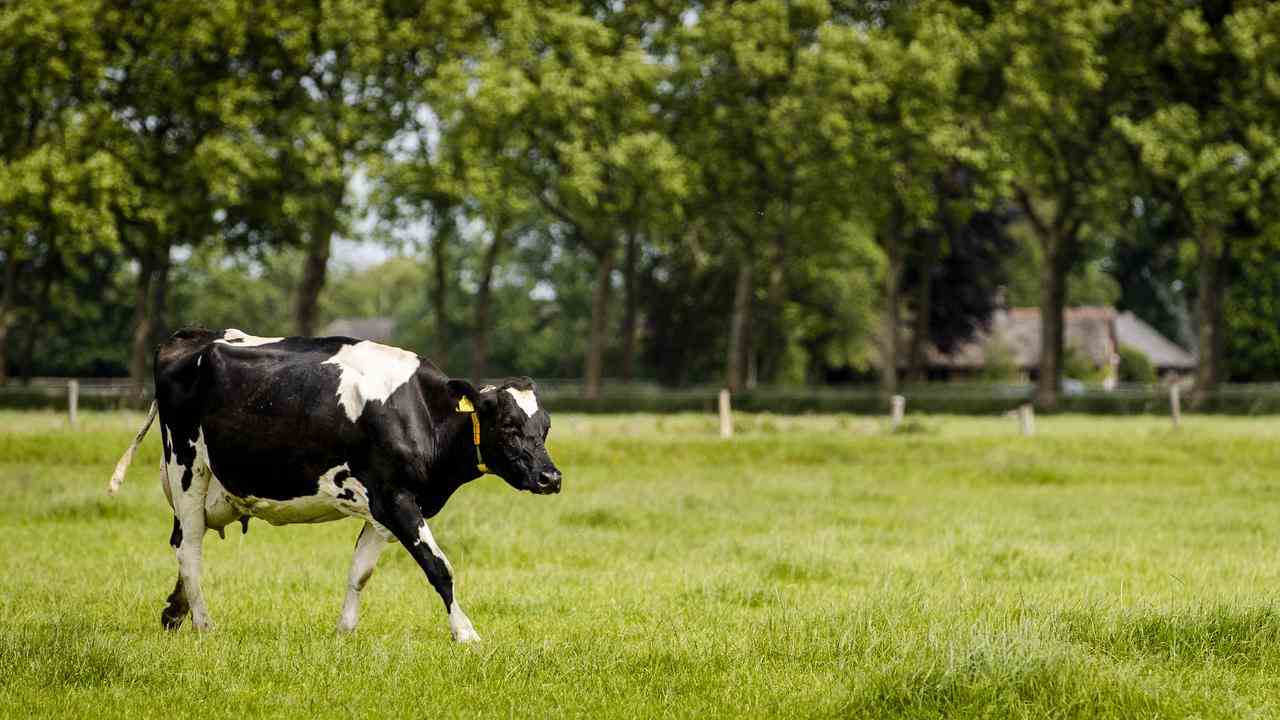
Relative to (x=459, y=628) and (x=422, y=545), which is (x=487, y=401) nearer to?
(x=422, y=545)

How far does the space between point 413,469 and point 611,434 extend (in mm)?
24600

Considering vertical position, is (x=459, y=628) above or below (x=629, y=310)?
below

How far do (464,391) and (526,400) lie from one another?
44cm

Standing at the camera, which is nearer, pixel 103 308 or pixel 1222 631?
→ pixel 1222 631

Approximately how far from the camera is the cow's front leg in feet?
30.4

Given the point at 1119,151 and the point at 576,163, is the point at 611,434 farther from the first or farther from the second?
the point at 1119,151

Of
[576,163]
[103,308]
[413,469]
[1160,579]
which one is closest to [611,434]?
[576,163]

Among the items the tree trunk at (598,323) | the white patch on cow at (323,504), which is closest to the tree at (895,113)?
the tree trunk at (598,323)

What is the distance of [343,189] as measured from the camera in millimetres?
47281

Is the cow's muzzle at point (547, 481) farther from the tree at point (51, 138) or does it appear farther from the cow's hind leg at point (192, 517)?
the tree at point (51, 138)

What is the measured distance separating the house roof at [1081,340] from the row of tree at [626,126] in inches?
1228

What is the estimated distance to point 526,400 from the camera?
9.43 metres

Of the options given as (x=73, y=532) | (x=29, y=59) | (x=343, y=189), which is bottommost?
(x=73, y=532)

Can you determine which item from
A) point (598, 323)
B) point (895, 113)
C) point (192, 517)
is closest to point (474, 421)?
point (192, 517)
